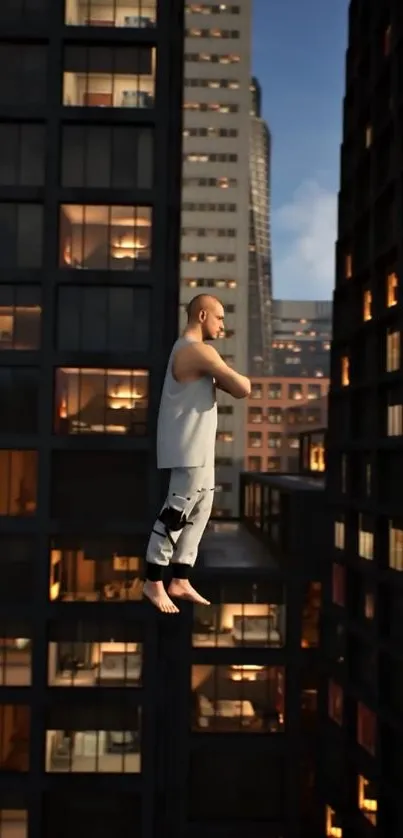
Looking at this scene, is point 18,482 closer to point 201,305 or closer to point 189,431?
point 201,305

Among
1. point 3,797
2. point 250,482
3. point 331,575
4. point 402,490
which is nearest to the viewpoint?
point 402,490

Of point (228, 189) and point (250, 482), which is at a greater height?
point (228, 189)

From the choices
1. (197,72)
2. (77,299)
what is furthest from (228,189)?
(77,299)

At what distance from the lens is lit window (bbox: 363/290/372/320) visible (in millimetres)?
32312

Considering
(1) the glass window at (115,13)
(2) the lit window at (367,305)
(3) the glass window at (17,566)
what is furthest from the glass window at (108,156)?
(3) the glass window at (17,566)

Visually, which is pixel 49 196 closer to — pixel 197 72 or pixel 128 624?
pixel 128 624

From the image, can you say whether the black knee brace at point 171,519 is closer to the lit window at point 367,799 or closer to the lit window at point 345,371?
the lit window at point 367,799

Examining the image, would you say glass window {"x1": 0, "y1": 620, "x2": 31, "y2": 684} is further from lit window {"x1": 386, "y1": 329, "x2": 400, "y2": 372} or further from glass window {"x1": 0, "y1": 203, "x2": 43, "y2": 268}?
lit window {"x1": 386, "y1": 329, "x2": 400, "y2": 372}

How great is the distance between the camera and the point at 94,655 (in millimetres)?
31391

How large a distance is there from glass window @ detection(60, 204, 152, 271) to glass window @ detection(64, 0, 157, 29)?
29.9 feet

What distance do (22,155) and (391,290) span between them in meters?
18.7

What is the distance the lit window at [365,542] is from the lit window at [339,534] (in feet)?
6.63

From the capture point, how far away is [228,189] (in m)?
91.1

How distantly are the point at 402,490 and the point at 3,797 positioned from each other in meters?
23.0
